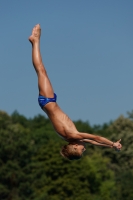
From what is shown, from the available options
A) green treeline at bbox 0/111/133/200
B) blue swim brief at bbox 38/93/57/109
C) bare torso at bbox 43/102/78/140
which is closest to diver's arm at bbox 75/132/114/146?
bare torso at bbox 43/102/78/140

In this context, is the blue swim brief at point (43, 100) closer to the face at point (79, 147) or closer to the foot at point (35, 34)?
the face at point (79, 147)

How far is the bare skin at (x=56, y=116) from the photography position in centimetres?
1892

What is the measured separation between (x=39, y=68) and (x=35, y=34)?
115 centimetres

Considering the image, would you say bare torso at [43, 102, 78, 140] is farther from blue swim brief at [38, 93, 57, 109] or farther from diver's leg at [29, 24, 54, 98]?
diver's leg at [29, 24, 54, 98]

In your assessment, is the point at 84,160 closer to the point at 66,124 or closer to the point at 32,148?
the point at 32,148

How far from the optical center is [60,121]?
775 inches

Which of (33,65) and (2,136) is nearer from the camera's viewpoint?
(33,65)

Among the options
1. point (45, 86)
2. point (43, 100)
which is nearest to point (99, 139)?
point (43, 100)

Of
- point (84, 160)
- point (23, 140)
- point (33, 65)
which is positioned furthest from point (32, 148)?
point (33, 65)

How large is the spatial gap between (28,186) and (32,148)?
16.9 ft

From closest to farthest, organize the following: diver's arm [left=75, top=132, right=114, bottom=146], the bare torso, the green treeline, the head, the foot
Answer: diver's arm [left=75, top=132, right=114, bottom=146], the head, the bare torso, the foot, the green treeline

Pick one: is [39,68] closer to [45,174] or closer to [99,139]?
[99,139]

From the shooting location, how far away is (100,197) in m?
92.4

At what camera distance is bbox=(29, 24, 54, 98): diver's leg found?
20191mm
